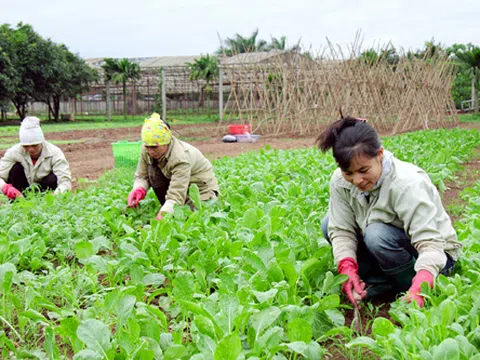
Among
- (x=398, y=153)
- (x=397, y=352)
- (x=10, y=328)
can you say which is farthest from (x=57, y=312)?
(x=398, y=153)

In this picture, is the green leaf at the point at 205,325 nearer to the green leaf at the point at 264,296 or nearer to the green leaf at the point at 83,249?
the green leaf at the point at 264,296

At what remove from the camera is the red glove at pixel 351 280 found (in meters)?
2.67

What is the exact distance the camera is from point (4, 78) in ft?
88.1

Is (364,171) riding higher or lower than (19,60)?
lower

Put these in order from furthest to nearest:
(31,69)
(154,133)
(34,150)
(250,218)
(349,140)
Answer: (31,69) → (34,150) → (154,133) → (250,218) → (349,140)

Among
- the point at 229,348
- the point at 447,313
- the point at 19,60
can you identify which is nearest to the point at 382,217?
the point at 447,313

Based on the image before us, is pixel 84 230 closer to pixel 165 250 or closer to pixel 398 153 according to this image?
pixel 165 250

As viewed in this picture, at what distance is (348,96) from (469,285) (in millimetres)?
14700

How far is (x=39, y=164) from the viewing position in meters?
5.71

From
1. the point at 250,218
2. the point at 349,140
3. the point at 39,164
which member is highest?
the point at 349,140

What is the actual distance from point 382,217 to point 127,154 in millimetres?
5937

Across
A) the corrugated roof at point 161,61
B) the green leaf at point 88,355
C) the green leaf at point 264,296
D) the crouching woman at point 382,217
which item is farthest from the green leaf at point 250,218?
the corrugated roof at point 161,61

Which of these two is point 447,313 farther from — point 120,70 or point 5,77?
point 120,70

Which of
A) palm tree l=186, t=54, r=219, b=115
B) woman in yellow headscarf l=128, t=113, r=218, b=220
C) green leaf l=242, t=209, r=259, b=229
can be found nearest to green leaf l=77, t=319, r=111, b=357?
green leaf l=242, t=209, r=259, b=229
